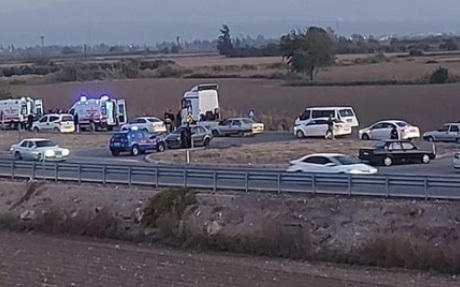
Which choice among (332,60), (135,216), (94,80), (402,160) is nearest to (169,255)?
(135,216)

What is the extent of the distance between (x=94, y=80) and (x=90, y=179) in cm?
9597

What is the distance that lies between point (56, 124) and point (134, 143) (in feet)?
52.2

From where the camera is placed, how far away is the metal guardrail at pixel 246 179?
34219 millimetres

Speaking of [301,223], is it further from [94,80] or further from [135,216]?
[94,80]

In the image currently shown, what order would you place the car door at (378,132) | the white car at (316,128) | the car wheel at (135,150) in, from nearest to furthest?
the car wheel at (135,150) < the car door at (378,132) < the white car at (316,128)

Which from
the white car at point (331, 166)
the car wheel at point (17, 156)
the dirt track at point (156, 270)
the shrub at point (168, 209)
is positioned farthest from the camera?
the car wheel at point (17, 156)

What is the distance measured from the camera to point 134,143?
5219cm

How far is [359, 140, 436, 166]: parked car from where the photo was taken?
1713 inches

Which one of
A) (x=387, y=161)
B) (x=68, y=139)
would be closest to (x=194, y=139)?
(x=68, y=139)

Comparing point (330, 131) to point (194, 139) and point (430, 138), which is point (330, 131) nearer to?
point (430, 138)

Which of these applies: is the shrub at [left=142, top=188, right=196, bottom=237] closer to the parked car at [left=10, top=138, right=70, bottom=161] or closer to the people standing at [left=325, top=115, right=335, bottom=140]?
the parked car at [left=10, top=138, right=70, bottom=161]

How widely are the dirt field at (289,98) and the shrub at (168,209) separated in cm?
2956

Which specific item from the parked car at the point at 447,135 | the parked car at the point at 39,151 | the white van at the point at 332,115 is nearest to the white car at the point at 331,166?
the parked car at the point at 39,151

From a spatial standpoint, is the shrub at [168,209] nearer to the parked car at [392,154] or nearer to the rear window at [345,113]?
the parked car at [392,154]
